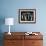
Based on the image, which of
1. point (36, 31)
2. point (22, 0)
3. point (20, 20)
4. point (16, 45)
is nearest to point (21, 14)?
point (20, 20)

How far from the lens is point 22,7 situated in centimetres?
440

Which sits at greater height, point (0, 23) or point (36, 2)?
point (36, 2)

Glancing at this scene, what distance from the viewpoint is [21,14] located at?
4422 mm

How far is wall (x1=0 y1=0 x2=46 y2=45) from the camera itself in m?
4.41

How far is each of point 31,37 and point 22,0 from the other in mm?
1364

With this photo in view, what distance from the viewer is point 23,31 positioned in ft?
14.6

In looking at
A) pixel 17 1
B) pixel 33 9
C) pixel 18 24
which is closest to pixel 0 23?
pixel 18 24

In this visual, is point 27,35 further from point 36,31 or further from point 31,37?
point 36,31

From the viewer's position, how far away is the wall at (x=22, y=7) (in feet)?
14.5

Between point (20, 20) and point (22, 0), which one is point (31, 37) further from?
point (22, 0)

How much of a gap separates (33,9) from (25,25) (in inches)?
24.3

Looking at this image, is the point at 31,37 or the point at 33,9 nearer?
the point at 31,37

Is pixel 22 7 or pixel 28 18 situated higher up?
pixel 22 7

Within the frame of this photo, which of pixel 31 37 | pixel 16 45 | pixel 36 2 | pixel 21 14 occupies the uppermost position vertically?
pixel 36 2
